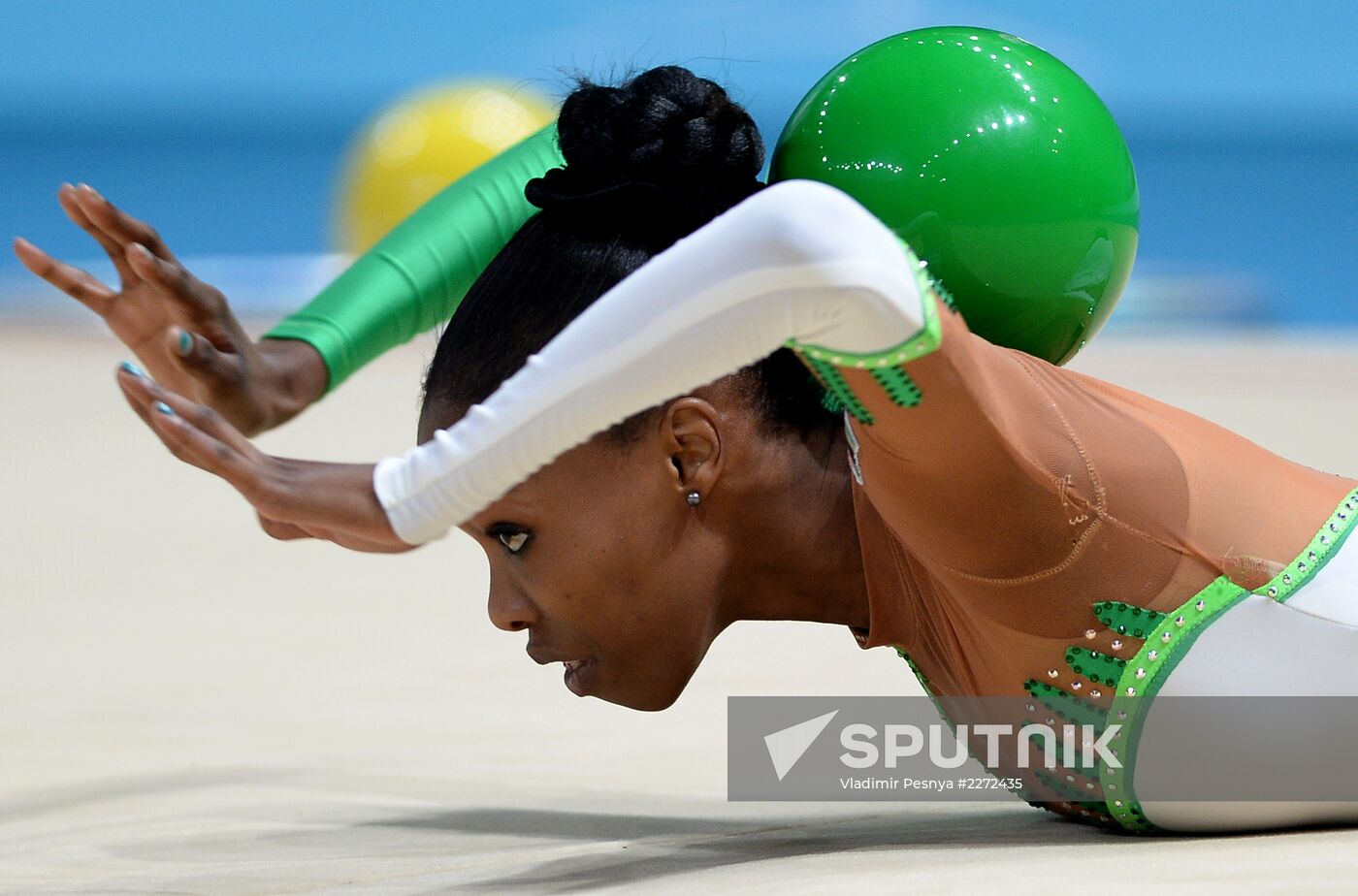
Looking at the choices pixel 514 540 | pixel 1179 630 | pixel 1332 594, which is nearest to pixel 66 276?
pixel 514 540

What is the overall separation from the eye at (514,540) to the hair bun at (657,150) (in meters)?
0.32

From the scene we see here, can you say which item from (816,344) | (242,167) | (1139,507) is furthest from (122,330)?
(242,167)

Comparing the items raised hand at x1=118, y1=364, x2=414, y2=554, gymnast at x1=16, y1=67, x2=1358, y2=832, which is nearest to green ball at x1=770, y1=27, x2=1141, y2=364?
gymnast at x1=16, y1=67, x2=1358, y2=832

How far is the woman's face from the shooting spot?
164 cm

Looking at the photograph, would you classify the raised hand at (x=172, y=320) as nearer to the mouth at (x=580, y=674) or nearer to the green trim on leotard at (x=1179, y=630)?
the mouth at (x=580, y=674)

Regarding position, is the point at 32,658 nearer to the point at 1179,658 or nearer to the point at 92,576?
the point at 92,576

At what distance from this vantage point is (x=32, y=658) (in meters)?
3.35

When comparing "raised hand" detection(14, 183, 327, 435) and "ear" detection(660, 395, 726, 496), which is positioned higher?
"raised hand" detection(14, 183, 327, 435)

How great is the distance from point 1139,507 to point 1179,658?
16 cm

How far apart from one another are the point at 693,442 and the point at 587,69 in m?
10.4

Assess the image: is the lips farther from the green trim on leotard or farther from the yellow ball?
the yellow ball

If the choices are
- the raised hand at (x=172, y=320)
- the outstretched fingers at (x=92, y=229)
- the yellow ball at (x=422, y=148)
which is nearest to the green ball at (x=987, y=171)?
the raised hand at (x=172, y=320)

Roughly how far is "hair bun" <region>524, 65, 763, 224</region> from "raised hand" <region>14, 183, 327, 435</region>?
541 mm

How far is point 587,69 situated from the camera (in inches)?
461
